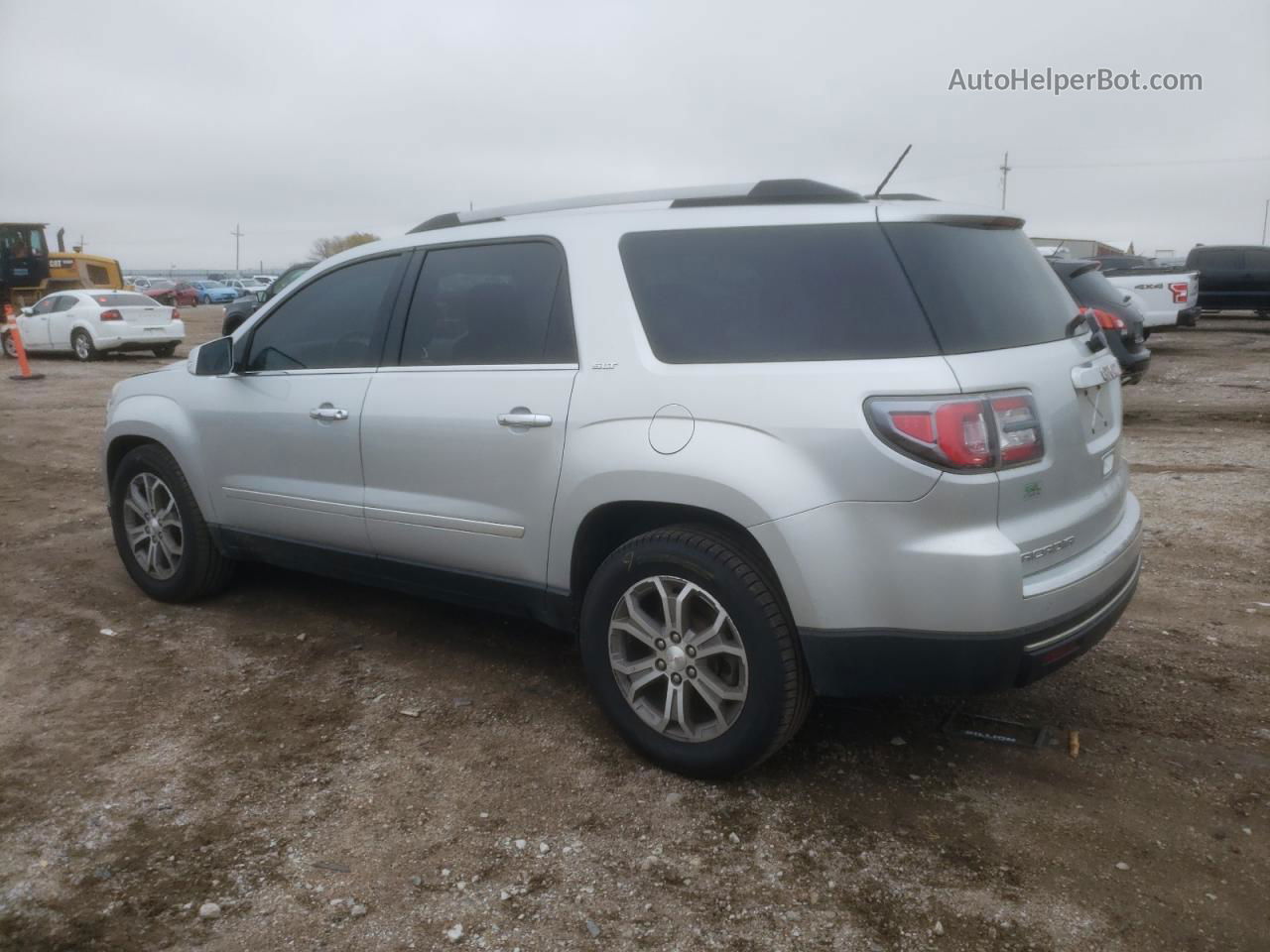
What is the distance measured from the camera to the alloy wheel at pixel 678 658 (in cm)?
322

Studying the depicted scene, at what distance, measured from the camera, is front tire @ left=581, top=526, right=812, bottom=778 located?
10.2 ft

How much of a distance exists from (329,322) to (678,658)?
224 cm

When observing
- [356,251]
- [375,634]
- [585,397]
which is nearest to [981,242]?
[585,397]

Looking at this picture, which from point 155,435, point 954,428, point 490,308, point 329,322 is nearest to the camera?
point 954,428

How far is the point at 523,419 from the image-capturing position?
11.9 ft

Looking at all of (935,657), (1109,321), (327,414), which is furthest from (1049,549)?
(1109,321)

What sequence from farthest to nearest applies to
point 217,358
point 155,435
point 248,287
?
point 248,287 < point 155,435 < point 217,358

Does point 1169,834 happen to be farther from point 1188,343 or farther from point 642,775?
point 1188,343

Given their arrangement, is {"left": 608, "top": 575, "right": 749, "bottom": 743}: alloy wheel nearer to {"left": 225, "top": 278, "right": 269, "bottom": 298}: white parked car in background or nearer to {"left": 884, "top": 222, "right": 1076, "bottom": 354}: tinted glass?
{"left": 884, "top": 222, "right": 1076, "bottom": 354}: tinted glass

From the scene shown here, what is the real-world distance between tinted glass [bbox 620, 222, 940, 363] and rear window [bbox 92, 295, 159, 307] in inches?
787

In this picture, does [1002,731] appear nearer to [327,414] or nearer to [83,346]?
[327,414]

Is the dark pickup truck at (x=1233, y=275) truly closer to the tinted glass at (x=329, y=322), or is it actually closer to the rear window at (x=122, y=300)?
the rear window at (x=122, y=300)

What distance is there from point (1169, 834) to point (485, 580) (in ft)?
7.62

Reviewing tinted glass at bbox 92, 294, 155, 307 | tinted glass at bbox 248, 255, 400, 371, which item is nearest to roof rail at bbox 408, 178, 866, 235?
tinted glass at bbox 248, 255, 400, 371
